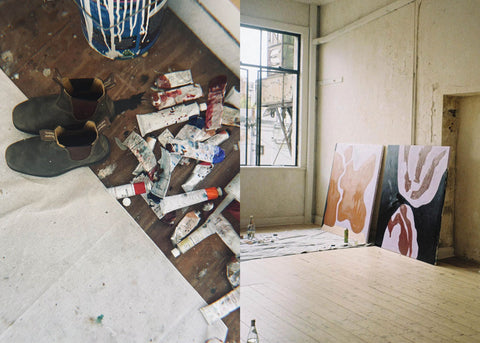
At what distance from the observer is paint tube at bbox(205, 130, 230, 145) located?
159cm

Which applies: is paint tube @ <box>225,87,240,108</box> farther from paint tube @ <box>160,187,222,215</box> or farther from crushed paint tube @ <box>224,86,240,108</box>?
paint tube @ <box>160,187,222,215</box>

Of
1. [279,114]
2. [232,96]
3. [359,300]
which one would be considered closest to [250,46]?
[279,114]

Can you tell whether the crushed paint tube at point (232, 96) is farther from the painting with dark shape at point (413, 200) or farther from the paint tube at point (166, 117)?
the painting with dark shape at point (413, 200)

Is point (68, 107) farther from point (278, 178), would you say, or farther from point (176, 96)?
point (278, 178)

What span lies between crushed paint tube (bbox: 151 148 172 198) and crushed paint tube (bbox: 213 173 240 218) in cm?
24

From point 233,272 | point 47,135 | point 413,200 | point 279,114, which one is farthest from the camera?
point 279,114

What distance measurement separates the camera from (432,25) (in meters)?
4.35

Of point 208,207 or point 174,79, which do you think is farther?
point 208,207

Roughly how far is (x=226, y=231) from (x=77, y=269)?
592 millimetres

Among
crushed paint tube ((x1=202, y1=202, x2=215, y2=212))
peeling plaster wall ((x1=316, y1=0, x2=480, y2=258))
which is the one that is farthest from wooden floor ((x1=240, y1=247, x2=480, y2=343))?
crushed paint tube ((x1=202, y1=202, x2=215, y2=212))

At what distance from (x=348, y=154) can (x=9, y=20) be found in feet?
15.9

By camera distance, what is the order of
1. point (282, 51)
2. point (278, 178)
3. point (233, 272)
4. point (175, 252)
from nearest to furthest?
point (175, 252)
point (233, 272)
point (278, 178)
point (282, 51)

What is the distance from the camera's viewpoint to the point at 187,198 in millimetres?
1569

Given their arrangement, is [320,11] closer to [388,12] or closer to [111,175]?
[388,12]
